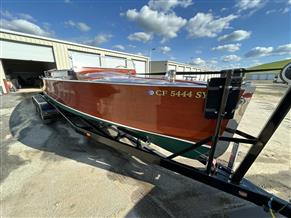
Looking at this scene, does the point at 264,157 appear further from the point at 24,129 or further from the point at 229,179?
the point at 24,129

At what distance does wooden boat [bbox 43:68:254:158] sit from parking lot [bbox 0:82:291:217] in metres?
0.59

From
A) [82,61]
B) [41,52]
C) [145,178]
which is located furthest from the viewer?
[41,52]

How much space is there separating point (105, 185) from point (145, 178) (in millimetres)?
597

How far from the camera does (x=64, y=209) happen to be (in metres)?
1.88

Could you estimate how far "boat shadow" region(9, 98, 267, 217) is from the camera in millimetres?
1875

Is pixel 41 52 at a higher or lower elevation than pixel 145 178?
higher

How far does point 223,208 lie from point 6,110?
853 cm

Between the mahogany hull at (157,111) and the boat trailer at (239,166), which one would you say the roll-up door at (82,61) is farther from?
the boat trailer at (239,166)

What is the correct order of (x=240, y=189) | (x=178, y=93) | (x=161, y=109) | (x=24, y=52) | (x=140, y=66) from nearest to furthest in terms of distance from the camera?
(x=240, y=189) < (x=178, y=93) < (x=161, y=109) < (x=24, y=52) < (x=140, y=66)

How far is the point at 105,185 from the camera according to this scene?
2258mm

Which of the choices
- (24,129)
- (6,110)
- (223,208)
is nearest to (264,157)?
(223,208)

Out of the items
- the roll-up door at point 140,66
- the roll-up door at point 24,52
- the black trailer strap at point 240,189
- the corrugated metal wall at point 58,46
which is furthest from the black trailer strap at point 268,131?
the roll-up door at point 140,66

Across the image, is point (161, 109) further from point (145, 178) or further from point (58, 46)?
point (58, 46)

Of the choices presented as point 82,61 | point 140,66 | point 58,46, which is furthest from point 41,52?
point 140,66
